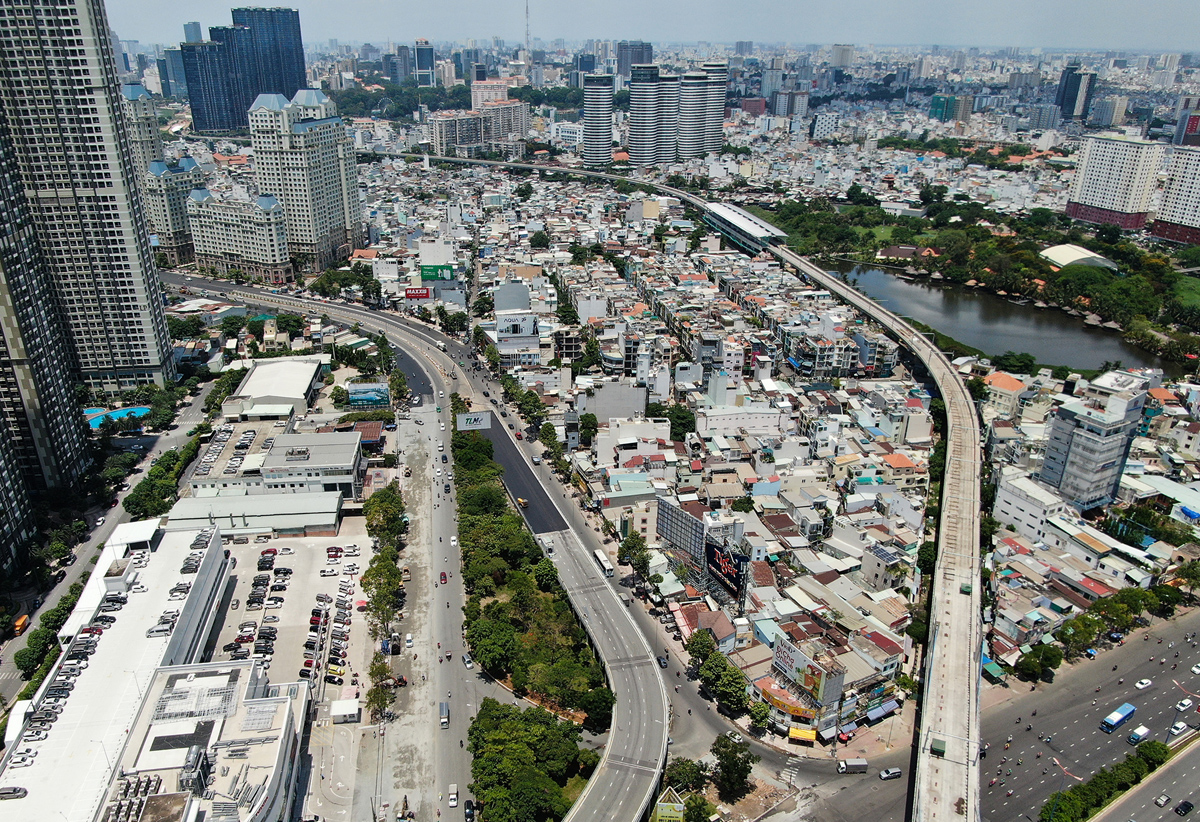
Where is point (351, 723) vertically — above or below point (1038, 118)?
below

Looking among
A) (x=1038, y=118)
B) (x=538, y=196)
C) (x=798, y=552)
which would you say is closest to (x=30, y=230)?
(x=798, y=552)

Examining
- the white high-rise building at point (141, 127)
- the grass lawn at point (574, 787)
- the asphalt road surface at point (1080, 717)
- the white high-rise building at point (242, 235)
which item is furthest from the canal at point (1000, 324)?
the white high-rise building at point (141, 127)

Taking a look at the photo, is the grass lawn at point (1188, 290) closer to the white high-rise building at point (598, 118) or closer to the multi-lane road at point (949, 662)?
the multi-lane road at point (949, 662)

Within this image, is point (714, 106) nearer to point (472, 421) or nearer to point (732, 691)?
point (472, 421)

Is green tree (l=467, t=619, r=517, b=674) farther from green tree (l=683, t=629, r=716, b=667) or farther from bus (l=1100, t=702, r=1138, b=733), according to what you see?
bus (l=1100, t=702, r=1138, b=733)

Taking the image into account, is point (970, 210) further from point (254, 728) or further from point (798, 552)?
point (254, 728)

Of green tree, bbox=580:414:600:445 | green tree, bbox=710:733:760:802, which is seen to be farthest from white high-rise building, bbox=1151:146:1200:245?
green tree, bbox=710:733:760:802

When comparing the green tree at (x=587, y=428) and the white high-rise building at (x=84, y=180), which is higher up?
the white high-rise building at (x=84, y=180)
